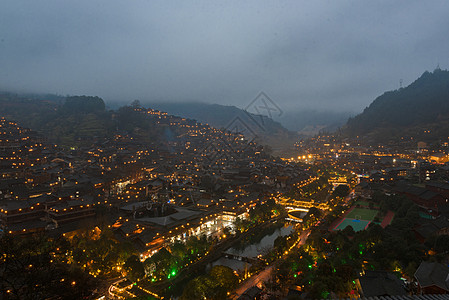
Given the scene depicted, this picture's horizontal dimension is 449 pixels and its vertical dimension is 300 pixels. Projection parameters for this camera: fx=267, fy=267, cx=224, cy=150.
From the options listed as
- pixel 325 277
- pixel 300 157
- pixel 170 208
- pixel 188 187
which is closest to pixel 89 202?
pixel 170 208

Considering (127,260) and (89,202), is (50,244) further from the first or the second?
(89,202)

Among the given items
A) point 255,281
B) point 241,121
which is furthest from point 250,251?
point 241,121

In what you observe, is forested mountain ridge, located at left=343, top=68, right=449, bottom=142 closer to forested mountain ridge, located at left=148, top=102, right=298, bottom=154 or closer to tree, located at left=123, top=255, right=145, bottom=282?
forested mountain ridge, located at left=148, top=102, right=298, bottom=154

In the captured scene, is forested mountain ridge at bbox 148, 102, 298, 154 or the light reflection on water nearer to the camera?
the light reflection on water

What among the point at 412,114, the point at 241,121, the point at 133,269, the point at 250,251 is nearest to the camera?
the point at 133,269

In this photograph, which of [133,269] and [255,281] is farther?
[255,281]

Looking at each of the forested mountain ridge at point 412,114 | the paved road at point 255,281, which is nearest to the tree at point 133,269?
the paved road at point 255,281

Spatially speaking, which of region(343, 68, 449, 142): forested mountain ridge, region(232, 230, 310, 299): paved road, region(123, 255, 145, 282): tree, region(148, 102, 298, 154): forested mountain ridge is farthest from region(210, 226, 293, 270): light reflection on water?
region(148, 102, 298, 154): forested mountain ridge

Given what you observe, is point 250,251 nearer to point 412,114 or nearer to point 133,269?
point 133,269
